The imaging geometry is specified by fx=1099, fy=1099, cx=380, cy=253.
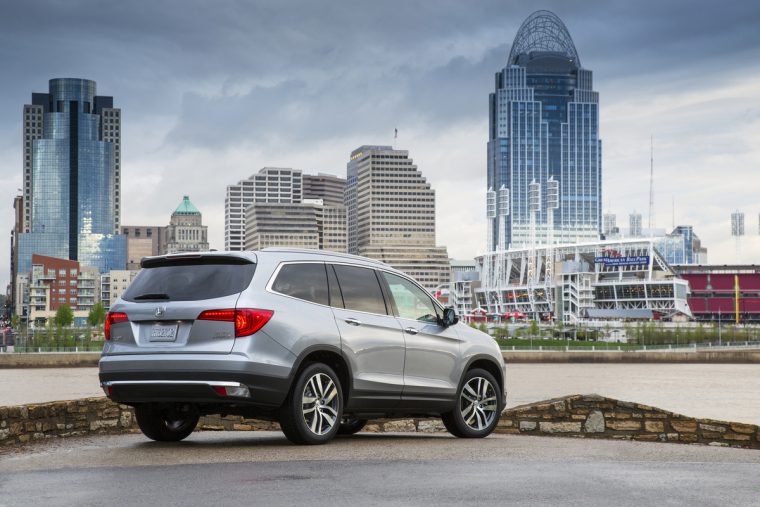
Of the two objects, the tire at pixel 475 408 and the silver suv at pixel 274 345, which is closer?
the silver suv at pixel 274 345

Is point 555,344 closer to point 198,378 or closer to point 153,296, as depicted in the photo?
point 153,296

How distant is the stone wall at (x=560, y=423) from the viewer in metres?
12.8

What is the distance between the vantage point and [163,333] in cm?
1058

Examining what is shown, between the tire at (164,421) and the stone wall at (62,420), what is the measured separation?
1216 millimetres

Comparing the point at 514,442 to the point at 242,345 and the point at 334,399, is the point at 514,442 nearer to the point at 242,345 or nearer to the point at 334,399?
the point at 334,399

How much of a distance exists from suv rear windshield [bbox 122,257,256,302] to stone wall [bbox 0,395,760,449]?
2.40 metres

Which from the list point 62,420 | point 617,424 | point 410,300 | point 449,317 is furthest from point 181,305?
point 617,424

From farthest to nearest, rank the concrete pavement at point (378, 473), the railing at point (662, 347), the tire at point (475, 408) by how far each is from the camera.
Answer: the railing at point (662, 347) → the tire at point (475, 408) → the concrete pavement at point (378, 473)

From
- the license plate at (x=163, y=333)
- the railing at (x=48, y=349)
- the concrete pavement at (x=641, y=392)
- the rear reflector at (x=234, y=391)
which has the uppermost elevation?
the license plate at (x=163, y=333)

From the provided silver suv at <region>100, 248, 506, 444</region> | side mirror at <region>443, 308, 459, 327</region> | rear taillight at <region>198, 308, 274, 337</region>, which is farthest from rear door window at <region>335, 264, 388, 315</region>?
rear taillight at <region>198, 308, 274, 337</region>

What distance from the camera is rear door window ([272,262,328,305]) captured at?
1085cm

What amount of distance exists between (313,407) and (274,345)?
85 cm

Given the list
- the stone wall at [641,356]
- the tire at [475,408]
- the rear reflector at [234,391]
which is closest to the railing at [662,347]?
the stone wall at [641,356]

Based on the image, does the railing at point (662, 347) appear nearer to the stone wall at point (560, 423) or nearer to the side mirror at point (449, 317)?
the stone wall at point (560, 423)
